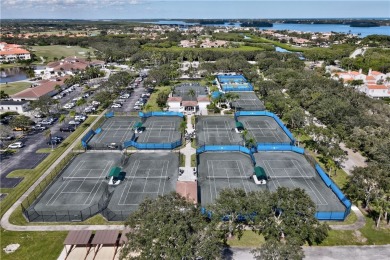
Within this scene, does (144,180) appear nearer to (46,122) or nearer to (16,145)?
(16,145)

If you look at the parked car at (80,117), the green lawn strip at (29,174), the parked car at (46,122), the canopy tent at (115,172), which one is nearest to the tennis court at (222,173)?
the canopy tent at (115,172)

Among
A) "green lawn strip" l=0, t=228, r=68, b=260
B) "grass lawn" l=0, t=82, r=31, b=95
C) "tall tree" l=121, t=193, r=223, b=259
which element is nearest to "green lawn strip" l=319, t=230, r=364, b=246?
"tall tree" l=121, t=193, r=223, b=259

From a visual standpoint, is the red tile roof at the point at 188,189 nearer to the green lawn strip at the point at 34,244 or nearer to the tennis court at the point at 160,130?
the green lawn strip at the point at 34,244

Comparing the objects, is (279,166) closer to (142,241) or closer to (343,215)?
(343,215)

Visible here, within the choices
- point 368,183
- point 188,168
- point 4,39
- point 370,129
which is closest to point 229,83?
point 370,129

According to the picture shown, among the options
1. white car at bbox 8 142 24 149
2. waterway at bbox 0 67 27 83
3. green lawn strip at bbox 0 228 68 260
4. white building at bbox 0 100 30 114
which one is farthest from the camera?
waterway at bbox 0 67 27 83

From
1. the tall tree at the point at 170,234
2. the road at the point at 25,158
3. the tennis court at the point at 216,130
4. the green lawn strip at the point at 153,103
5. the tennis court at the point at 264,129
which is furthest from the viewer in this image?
the green lawn strip at the point at 153,103

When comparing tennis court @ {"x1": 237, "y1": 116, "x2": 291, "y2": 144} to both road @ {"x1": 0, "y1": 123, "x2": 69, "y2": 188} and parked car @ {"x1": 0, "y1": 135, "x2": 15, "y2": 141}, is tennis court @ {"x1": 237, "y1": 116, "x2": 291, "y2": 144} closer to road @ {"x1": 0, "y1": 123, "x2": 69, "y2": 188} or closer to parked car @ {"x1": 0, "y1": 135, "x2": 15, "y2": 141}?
road @ {"x1": 0, "y1": 123, "x2": 69, "y2": 188}
